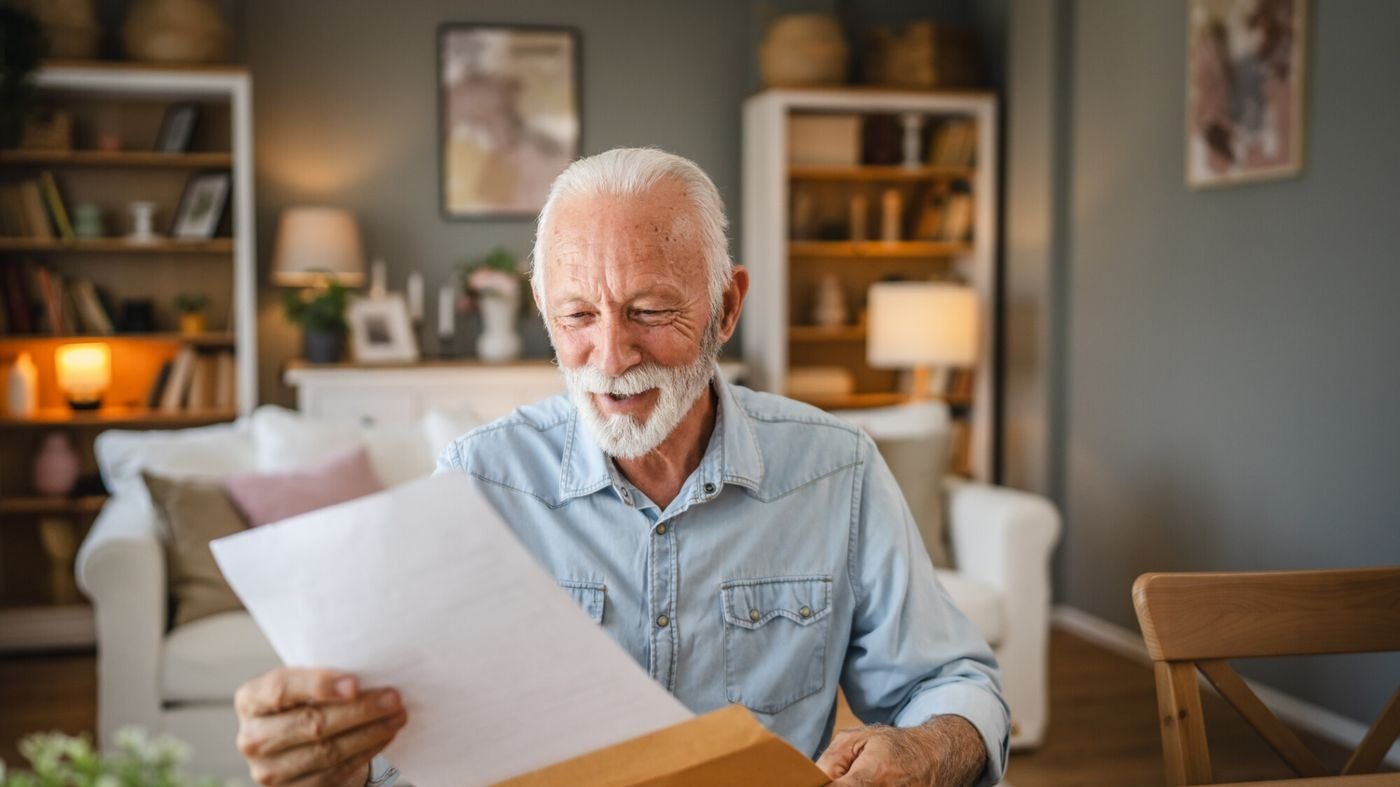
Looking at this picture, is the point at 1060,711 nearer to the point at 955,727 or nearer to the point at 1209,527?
the point at 1209,527

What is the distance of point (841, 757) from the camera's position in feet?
3.91

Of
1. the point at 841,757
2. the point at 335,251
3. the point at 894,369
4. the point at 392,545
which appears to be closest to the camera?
the point at 392,545

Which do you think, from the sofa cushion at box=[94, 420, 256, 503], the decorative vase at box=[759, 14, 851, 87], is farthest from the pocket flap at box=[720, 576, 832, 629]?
the decorative vase at box=[759, 14, 851, 87]

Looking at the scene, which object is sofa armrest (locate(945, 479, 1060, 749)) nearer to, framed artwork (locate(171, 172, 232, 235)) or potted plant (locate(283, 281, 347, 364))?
potted plant (locate(283, 281, 347, 364))

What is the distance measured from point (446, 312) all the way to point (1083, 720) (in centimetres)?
290

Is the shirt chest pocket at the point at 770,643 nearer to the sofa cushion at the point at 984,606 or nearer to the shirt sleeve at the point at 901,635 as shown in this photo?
the shirt sleeve at the point at 901,635

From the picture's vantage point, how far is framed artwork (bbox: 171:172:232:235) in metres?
4.82

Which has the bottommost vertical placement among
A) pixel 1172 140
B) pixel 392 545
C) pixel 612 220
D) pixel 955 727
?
pixel 955 727

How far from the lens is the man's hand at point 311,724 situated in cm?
92

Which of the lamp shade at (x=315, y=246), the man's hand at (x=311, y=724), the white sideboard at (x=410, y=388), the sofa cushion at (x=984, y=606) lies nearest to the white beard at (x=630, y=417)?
the man's hand at (x=311, y=724)

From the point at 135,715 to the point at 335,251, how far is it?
221 centimetres

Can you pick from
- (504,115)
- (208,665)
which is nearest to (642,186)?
(208,665)

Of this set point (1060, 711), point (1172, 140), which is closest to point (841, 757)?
point (1060, 711)

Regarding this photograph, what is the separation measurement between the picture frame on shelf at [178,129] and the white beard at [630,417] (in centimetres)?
395
